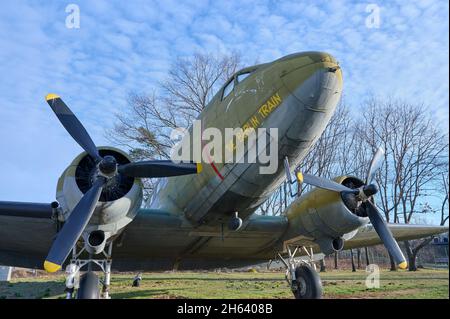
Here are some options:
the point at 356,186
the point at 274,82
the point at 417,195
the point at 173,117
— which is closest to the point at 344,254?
the point at 417,195

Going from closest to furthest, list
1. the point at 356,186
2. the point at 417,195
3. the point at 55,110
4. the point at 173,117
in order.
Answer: the point at 55,110, the point at 356,186, the point at 173,117, the point at 417,195

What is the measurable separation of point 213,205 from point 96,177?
2687mm

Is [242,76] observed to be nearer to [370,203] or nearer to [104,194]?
[104,194]

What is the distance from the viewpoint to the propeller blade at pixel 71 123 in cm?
731

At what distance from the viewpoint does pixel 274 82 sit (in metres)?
6.89

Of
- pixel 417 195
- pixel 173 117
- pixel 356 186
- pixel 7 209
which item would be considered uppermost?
pixel 173 117

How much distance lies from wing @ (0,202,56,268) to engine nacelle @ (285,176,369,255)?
19.4ft

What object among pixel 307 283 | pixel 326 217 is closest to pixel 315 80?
pixel 326 217

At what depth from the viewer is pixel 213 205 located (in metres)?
8.44

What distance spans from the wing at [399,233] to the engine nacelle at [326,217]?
288 cm

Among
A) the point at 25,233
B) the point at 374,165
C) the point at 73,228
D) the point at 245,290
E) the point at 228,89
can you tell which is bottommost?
the point at 245,290

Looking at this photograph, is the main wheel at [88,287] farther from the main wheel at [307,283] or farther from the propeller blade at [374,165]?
the propeller blade at [374,165]
